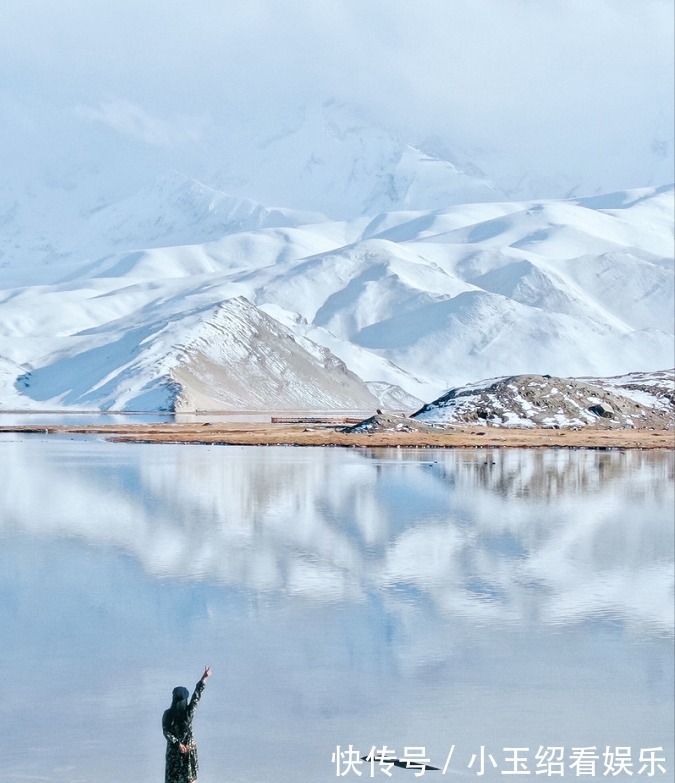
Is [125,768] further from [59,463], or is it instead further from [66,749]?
[59,463]

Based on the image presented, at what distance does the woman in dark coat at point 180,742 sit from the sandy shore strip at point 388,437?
2152 inches

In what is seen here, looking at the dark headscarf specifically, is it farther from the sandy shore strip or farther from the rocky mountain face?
the rocky mountain face

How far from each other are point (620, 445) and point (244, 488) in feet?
101

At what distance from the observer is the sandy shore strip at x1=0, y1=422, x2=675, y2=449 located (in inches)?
2618

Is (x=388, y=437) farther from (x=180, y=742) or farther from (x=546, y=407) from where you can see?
(x=180, y=742)

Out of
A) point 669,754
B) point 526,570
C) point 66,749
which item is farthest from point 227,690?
point 526,570

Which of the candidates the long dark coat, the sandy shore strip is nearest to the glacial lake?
the long dark coat

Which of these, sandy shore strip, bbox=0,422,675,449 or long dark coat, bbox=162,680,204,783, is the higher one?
sandy shore strip, bbox=0,422,675,449

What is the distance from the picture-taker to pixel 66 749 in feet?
42.9

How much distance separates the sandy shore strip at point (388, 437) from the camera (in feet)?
218

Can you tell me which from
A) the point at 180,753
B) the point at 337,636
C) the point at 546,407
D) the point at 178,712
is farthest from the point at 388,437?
the point at 180,753

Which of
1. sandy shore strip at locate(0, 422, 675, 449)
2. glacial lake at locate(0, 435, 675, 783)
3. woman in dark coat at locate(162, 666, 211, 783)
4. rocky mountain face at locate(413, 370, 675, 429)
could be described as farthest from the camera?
rocky mountain face at locate(413, 370, 675, 429)

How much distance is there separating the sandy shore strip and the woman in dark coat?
179ft

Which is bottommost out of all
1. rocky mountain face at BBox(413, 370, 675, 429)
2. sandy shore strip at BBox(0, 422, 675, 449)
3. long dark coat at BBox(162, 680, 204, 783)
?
long dark coat at BBox(162, 680, 204, 783)
